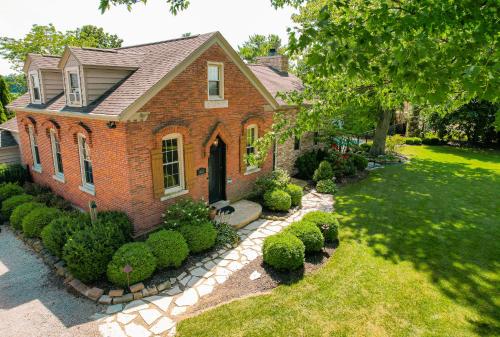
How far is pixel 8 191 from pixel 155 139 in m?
8.50

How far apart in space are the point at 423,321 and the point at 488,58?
19.8 feet

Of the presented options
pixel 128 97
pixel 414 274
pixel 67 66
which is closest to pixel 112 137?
pixel 128 97

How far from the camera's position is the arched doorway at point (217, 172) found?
43.0 ft

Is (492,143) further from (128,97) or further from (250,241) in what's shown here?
(128,97)

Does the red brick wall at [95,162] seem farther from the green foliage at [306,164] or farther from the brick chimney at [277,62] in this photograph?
the brick chimney at [277,62]

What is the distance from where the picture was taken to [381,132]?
1007 inches

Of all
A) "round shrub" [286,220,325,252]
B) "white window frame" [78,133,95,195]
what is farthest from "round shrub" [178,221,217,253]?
"white window frame" [78,133,95,195]

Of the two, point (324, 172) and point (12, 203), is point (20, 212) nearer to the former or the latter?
→ point (12, 203)

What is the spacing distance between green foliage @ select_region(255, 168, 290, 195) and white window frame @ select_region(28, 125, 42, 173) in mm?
11094

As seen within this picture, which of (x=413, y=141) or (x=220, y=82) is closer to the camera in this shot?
(x=220, y=82)

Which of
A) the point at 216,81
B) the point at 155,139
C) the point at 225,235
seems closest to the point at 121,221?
the point at 155,139

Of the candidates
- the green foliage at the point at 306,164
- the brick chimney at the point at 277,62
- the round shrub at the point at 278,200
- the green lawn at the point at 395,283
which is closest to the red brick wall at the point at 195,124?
the round shrub at the point at 278,200

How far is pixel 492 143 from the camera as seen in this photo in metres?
30.8

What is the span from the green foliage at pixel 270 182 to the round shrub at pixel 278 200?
1.54ft
